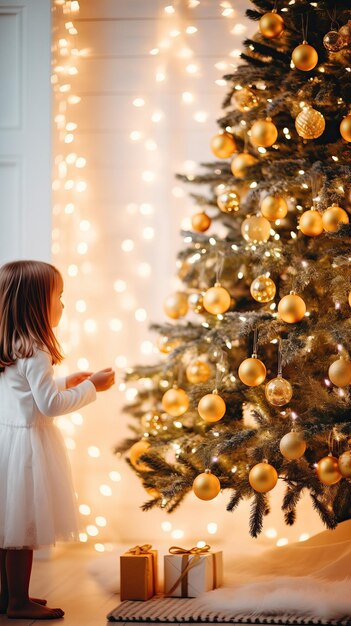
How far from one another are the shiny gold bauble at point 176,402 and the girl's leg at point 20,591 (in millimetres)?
662

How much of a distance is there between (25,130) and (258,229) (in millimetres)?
1044

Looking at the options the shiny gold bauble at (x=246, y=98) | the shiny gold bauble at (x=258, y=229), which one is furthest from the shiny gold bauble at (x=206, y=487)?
the shiny gold bauble at (x=246, y=98)

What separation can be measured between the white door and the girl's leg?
1146 millimetres

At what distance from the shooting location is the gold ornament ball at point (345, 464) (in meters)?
2.33

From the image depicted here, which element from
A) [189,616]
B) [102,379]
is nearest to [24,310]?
[102,379]

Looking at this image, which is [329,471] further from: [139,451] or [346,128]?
[346,128]

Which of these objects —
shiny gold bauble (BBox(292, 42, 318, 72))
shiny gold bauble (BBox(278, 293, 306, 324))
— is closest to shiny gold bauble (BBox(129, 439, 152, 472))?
shiny gold bauble (BBox(278, 293, 306, 324))

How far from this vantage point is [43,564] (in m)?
3.01

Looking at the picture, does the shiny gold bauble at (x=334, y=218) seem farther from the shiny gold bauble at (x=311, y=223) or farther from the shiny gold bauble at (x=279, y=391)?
the shiny gold bauble at (x=279, y=391)

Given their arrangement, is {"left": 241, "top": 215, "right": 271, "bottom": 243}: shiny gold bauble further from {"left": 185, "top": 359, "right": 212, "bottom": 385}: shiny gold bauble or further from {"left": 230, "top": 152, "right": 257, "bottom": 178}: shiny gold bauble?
{"left": 185, "top": 359, "right": 212, "bottom": 385}: shiny gold bauble

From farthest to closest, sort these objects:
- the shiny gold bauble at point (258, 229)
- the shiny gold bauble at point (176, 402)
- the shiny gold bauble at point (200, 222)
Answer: the shiny gold bauble at point (200, 222), the shiny gold bauble at point (176, 402), the shiny gold bauble at point (258, 229)

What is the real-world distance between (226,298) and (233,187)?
1.28ft

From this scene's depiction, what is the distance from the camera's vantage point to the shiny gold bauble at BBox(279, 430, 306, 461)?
2.34 meters

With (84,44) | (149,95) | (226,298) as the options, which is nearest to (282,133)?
(226,298)
